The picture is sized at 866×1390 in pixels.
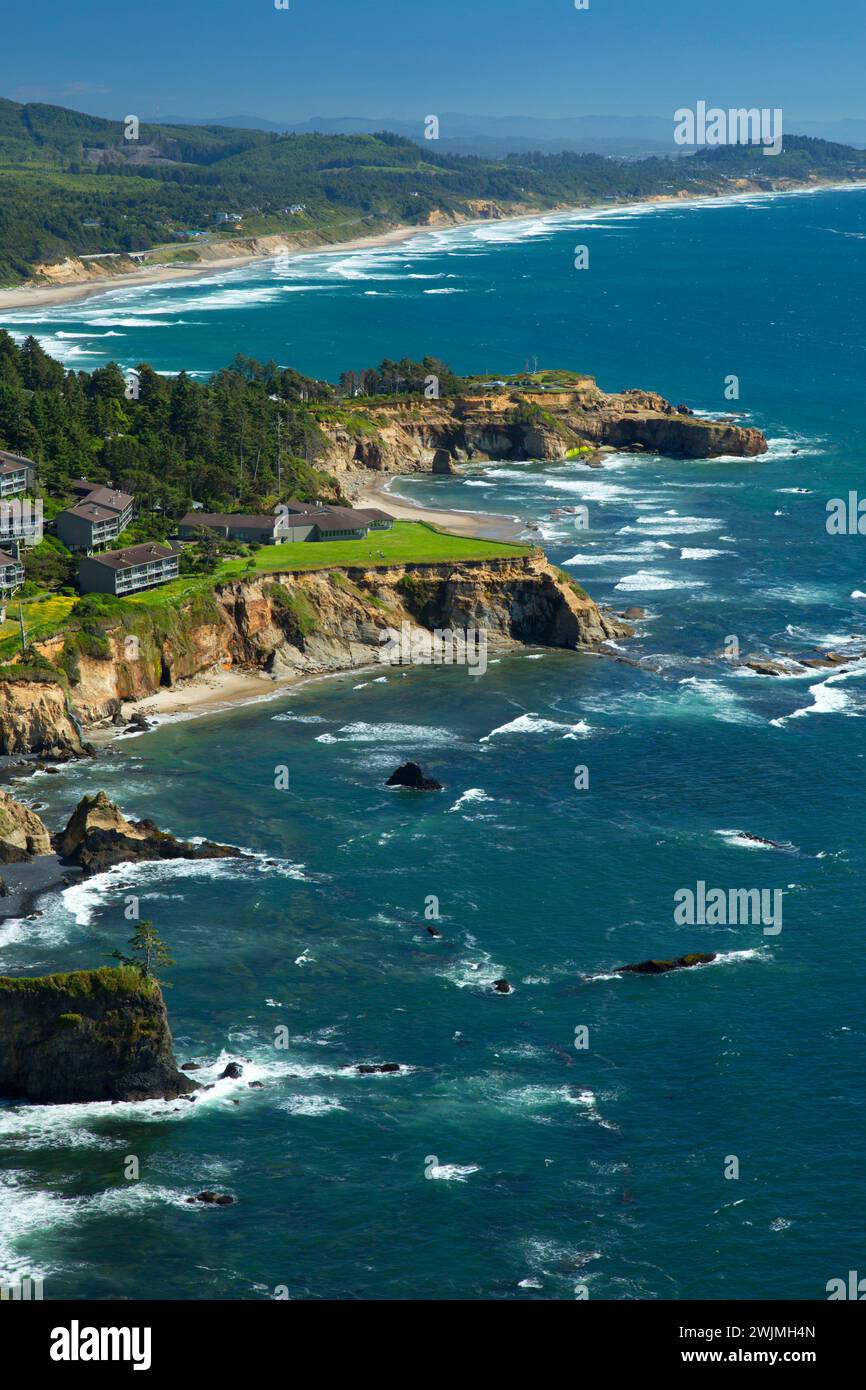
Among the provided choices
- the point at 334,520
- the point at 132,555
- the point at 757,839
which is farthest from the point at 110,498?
the point at 757,839

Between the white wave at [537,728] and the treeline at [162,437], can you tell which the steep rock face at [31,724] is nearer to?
the white wave at [537,728]

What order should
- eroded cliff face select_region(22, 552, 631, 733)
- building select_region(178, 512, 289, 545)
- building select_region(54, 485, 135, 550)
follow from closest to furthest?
eroded cliff face select_region(22, 552, 631, 733)
building select_region(54, 485, 135, 550)
building select_region(178, 512, 289, 545)

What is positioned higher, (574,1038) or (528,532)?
(528,532)

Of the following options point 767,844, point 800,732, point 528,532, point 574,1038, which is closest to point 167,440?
point 528,532

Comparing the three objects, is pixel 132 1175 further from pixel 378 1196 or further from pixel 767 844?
pixel 767 844
